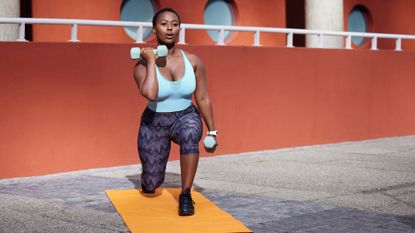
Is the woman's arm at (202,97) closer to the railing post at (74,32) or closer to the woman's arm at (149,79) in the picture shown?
the woman's arm at (149,79)

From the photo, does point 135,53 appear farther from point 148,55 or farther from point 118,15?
point 118,15

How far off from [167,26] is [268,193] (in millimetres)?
2100

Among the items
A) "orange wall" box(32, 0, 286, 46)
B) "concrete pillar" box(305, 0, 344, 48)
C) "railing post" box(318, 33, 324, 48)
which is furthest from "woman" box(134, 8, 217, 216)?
"concrete pillar" box(305, 0, 344, 48)

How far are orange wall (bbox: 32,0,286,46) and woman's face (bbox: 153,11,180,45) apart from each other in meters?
5.47

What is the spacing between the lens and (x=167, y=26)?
7.56 meters

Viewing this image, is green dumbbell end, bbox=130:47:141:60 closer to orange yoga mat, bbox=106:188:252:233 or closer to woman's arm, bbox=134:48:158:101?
woman's arm, bbox=134:48:158:101

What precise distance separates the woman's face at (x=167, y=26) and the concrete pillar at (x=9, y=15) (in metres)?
3.62

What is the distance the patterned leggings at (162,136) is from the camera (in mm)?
7504


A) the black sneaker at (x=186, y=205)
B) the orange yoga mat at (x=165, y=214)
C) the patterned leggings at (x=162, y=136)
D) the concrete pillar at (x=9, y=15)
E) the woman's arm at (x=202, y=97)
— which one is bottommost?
the orange yoga mat at (x=165, y=214)

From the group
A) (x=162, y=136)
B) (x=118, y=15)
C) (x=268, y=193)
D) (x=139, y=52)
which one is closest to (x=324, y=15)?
(x=118, y=15)

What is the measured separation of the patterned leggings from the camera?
750cm

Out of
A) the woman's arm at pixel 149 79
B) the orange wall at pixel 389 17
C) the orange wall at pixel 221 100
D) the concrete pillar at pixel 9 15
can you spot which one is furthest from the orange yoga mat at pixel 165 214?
the orange wall at pixel 389 17

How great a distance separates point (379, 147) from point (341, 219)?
22.1ft

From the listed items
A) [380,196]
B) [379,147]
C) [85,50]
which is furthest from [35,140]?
[379,147]
